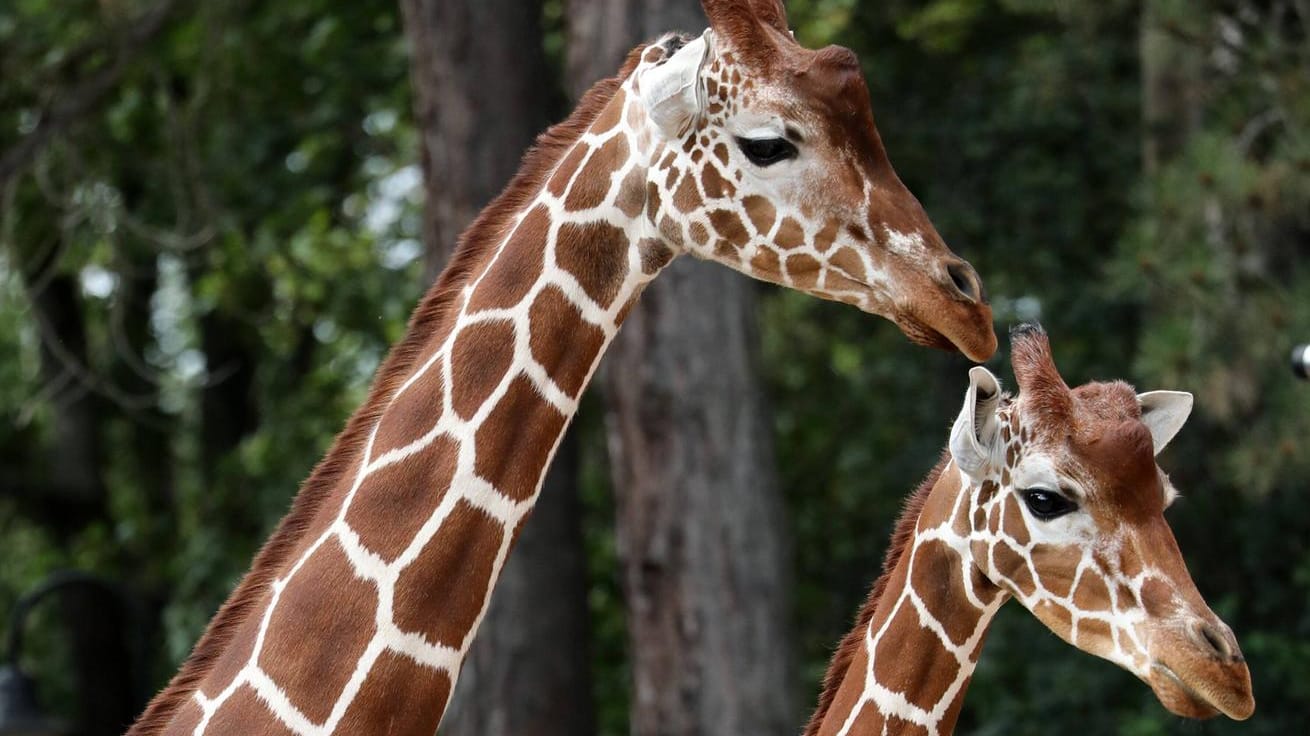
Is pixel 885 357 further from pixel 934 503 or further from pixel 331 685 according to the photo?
pixel 331 685

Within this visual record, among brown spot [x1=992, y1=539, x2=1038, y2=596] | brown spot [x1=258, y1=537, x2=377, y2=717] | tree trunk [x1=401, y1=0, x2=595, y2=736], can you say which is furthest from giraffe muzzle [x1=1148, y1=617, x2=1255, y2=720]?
tree trunk [x1=401, y1=0, x2=595, y2=736]

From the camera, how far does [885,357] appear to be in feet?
39.9

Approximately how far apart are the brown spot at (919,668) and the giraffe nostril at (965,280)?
0.97 metres

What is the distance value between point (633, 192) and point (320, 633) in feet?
3.50

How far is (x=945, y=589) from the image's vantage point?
4.09 m

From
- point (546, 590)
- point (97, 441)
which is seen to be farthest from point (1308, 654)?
point (97, 441)

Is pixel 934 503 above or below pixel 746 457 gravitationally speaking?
above

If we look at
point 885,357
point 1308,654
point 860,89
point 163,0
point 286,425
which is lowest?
point 286,425

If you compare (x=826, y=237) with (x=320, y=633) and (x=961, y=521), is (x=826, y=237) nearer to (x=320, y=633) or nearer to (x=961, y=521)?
(x=961, y=521)

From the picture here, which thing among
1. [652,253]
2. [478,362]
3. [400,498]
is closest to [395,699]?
[400,498]

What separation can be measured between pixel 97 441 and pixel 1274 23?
9.30m

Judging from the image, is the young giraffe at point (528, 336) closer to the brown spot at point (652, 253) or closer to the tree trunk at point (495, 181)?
the brown spot at point (652, 253)

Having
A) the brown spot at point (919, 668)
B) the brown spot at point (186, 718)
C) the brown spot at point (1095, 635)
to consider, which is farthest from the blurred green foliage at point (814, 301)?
the brown spot at point (186, 718)

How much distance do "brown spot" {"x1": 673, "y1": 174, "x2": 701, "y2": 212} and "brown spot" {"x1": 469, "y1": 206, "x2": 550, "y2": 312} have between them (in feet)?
0.97
